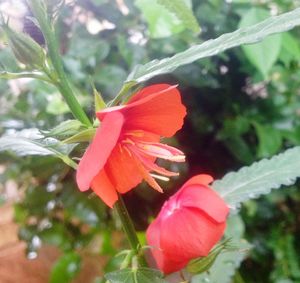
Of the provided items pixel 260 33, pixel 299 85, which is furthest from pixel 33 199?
pixel 260 33

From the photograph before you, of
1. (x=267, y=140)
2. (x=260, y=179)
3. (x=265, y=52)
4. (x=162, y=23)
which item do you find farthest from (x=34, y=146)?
(x=267, y=140)

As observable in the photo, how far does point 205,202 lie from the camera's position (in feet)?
1.10

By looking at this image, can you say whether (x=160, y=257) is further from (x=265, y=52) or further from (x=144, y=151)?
(x=265, y=52)

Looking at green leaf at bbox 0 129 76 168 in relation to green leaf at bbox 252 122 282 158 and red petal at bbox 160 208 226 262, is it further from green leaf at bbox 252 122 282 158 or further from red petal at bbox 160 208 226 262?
green leaf at bbox 252 122 282 158

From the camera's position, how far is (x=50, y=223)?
0.96 metres

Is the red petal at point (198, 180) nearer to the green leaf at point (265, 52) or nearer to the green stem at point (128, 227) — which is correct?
the green stem at point (128, 227)

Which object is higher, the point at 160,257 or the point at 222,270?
the point at 160,257

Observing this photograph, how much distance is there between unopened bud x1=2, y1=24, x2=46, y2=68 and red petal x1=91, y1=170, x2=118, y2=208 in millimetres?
71

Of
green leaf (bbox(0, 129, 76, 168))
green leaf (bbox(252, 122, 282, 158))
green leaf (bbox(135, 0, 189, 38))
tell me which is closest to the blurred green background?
green leaf (bbox(252, 122, 282, 158))

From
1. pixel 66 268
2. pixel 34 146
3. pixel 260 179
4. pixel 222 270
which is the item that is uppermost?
pixel 34 146

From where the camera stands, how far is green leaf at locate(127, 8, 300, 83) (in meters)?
0.29

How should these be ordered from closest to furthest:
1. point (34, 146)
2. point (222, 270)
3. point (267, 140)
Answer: point (34, 146) → point (222, 270) → point (267, 140)

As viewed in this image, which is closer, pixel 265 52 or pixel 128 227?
pixel 128 227

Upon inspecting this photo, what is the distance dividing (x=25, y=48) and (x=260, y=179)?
207 millimetres
